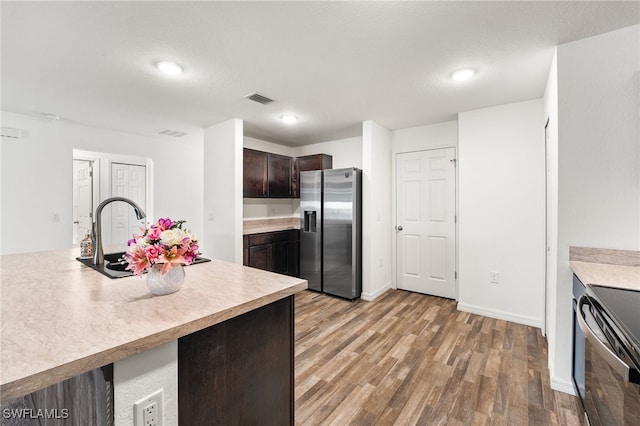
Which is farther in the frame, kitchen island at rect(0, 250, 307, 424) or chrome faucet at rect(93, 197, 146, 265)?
chrome faucet at rect(93, 197, 146, 265)

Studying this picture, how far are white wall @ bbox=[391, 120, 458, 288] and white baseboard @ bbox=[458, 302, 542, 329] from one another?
107cm

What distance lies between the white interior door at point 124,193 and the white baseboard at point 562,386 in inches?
214

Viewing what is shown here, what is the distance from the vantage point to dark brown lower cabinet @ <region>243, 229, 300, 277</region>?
389 cm

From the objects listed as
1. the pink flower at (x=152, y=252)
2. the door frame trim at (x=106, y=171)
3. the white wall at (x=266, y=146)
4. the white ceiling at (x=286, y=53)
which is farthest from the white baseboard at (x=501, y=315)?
the door frame trim at (x=106, y=171)

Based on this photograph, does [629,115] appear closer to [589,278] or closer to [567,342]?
[589,278]

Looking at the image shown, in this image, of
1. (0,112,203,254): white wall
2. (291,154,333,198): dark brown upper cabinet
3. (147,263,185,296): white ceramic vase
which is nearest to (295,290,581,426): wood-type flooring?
(147,263,185,296): white ceramic vase

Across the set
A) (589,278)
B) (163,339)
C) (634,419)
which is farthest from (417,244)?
(163,339)

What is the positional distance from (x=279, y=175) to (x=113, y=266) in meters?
3.02

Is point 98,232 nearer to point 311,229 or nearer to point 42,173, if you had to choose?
point 311,229

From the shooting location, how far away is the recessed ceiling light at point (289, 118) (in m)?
3.48

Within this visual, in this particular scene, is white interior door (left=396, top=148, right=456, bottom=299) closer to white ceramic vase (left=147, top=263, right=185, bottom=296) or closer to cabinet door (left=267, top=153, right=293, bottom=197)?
cabinet door (left=267, top=153, right=293, bottom=197)

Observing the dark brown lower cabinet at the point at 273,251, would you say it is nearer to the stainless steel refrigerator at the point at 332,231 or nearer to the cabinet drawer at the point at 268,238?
the cabinet drawer at the point at 268,238

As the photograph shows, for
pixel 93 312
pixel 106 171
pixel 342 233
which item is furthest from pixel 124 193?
pixel 93 312

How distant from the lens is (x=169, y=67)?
2236 millimetres
